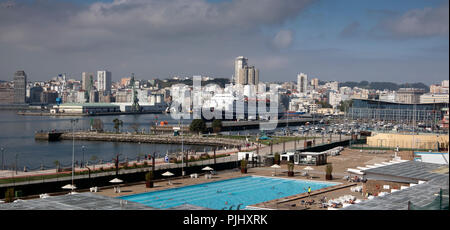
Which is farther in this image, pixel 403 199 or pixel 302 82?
pixel 302 82

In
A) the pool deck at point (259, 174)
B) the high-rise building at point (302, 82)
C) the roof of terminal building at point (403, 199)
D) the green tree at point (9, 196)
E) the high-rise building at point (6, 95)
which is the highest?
the high-rise building at point (302, 82)

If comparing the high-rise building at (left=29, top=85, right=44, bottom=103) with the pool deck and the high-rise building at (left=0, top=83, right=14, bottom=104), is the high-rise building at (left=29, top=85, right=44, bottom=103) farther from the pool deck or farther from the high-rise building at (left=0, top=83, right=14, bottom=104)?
the pool deck

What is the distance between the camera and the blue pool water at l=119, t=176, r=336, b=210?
11516 mm

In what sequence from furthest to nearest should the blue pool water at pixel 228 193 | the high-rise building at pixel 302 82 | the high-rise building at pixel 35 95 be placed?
the high-rise building at pixel 302 82, the high-rise building at pixel 35 95, the blue pool water at pixel 228 193

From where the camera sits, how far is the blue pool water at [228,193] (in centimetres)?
1152

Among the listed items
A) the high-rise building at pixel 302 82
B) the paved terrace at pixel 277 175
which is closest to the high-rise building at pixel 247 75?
the high-rise building at pixel 302 82

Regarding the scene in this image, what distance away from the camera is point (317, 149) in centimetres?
2331

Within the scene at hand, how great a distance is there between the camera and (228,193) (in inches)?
504

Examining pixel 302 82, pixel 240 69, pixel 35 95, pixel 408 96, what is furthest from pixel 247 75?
pixel 35 95

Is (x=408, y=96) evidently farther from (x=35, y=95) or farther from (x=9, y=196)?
(x=9, y=196)

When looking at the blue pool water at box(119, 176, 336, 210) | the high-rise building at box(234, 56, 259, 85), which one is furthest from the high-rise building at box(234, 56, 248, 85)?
the blue pool water at box(119, 176, 336, 210)

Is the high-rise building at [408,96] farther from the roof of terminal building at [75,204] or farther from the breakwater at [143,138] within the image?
the roof of terminal building at [75,204]

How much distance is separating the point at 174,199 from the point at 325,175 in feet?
19.4
